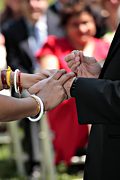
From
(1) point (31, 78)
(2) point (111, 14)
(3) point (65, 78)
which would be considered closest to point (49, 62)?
(2) point (111, 14)

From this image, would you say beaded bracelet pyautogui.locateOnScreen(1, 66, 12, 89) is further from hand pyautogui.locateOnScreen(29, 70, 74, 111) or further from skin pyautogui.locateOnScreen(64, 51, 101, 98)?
skin pyautogui.locateOnScreen(64, 51, 101, 98)

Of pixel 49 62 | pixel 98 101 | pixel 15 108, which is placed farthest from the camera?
pixel 49 62

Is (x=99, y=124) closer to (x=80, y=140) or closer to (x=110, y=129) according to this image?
(x=110, y=129)

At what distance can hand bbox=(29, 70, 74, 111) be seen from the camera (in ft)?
11.5

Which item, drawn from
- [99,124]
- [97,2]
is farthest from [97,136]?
[97,2]

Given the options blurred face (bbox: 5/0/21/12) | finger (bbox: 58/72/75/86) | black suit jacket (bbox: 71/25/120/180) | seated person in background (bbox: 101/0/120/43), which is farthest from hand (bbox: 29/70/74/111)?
blurred face (bbox: 5/0/21/12)

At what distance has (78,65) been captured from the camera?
144 inches

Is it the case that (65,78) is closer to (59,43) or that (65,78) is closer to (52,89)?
(52,89)

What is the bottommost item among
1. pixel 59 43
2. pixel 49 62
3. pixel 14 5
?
pixel 49 62

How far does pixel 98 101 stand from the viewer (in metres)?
3.03

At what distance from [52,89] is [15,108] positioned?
354 mm

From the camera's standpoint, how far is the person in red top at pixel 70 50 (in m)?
5.98

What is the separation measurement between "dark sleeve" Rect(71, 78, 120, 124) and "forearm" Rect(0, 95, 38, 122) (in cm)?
30

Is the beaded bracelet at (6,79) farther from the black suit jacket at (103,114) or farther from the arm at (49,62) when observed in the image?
the arm at (49,62)
